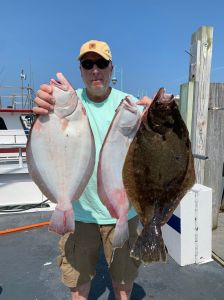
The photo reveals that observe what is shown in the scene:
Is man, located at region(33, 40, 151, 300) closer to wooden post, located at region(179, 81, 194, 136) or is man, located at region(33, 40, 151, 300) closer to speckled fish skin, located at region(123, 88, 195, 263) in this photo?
speckled fish skin, located at region(123, 88, 195, 263)

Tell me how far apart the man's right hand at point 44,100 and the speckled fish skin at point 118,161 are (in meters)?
0.36

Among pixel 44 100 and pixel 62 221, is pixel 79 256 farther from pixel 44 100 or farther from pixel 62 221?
pixel 44 100

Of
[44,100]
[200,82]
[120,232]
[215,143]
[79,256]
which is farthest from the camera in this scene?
[215,143]

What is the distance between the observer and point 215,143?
16.1 feet

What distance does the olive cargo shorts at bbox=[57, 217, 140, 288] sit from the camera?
2.64 metres

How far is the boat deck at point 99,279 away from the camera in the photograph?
3.36 m

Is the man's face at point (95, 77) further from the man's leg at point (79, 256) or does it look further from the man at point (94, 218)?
the man's leg at point (79, 256)

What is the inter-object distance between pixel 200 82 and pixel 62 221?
3249mm

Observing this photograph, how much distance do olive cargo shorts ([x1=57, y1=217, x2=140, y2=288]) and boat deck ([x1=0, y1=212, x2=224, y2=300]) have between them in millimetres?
760

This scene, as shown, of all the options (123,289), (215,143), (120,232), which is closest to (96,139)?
(120,232)

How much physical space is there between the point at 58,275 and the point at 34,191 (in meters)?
3.78

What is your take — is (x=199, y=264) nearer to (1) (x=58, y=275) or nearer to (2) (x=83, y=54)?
(1) (x=58, y=275)

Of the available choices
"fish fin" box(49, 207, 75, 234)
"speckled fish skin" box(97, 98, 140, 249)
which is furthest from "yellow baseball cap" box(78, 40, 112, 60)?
"fish fin" box(49, 207, 75, 234)

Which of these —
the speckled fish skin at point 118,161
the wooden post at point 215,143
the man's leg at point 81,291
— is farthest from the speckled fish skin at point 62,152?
the wooden post at point 215,143
